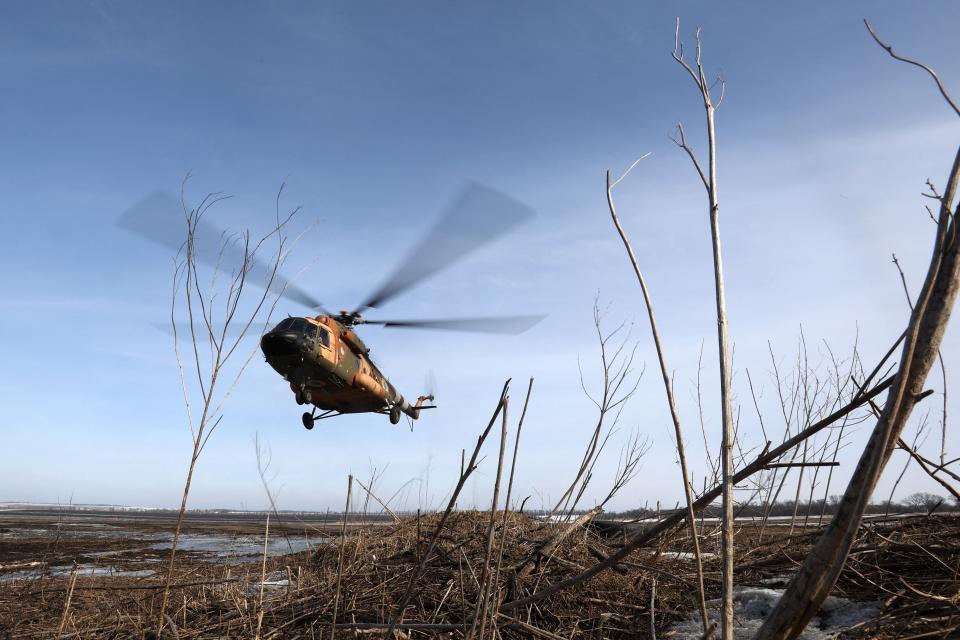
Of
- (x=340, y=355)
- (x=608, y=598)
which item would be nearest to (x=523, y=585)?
(x=608, y=598)

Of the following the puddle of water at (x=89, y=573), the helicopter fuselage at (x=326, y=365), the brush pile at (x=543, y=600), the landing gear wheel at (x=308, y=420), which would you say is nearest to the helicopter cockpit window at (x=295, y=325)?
the helicopter fuselage at (x=326, y=365)

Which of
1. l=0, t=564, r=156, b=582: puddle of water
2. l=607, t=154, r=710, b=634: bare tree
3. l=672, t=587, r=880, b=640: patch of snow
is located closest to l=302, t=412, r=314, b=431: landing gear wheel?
l=0, t=564, r=156, b=582: puddle of water

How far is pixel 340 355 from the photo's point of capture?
1095 cm

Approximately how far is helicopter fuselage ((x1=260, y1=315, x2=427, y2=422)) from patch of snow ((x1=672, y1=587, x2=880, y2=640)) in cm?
809

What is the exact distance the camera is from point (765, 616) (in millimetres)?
2652

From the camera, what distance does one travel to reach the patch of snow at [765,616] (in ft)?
7.69

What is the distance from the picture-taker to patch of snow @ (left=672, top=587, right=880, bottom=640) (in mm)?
2344

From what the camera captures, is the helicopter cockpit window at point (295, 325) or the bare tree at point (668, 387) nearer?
the bare tree at point (668, 387)

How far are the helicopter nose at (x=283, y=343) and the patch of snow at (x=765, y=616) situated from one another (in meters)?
8.20

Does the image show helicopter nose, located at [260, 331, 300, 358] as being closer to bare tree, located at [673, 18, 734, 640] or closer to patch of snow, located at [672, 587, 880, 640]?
patch of snow, located at [672, 587, 880, 640]

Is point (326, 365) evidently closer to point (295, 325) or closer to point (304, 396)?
point (295, 325)

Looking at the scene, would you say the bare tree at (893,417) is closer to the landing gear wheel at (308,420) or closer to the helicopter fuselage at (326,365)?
the helicopter fuselage at (326,365)

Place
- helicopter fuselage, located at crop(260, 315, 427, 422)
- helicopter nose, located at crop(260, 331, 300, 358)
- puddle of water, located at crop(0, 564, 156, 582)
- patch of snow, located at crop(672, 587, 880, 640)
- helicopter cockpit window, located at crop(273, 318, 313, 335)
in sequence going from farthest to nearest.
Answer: helicopter cockpit window, located at crop(273, 318, 313, 335) → helicopter fuselage, located at crop(260, 315, 427, 422) → helicopter nose, located at crop(260, 331, 300, 358) → puddle of water, located at crop(0, 564, 156, 582) → patch of snow, located at crop(672, 587, 880, 640)

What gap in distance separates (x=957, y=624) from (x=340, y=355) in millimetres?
10045
